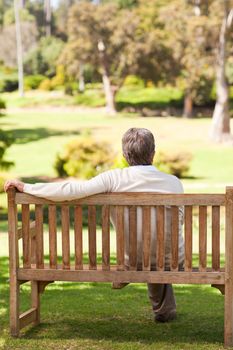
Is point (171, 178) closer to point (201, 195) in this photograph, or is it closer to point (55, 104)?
point (201, 195)

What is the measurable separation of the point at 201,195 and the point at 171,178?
0.34 m

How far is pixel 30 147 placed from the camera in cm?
3769

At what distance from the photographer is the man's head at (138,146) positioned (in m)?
4.86

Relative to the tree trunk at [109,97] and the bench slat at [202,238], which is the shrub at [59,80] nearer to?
the tree trunk at [109,97]

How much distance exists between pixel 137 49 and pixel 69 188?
1813 inches

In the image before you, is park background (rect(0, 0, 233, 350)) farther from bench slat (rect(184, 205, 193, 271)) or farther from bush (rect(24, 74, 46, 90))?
bench slat (rect(184, 205, 193, 271))

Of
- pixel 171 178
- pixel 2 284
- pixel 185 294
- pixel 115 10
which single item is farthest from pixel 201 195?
pixel 115 10

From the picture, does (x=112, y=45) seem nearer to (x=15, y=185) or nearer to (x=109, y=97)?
(x=109, y=97)

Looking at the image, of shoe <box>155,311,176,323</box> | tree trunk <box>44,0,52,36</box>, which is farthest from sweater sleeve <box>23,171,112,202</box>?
tree trunk <box>44,0,52,36</box>

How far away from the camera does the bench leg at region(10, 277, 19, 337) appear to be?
4938mm

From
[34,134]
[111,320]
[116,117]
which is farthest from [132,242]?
[116,117]

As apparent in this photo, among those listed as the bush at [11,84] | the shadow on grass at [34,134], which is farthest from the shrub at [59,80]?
the shadow on grass at [34,134]

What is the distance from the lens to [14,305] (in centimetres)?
495

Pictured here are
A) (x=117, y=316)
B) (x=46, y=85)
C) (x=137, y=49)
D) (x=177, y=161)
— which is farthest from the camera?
(x=46, y=85)
